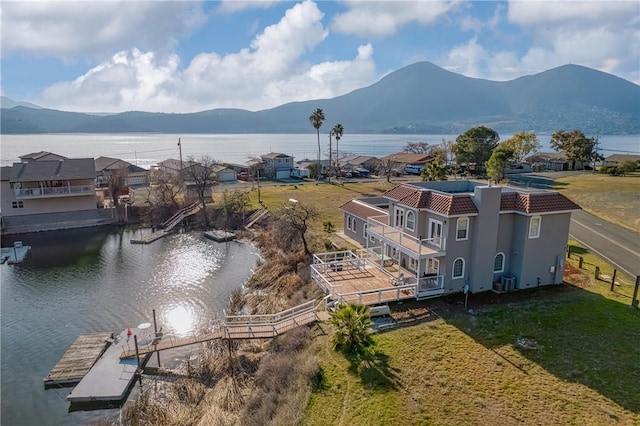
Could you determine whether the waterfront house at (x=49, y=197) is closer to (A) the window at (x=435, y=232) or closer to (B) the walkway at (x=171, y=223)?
(B) the walkway at (x=171, y=223)

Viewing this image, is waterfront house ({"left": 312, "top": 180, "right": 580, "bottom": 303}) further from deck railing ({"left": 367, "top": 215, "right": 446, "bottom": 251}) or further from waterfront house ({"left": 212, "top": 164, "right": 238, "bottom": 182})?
waterfront house ({"left": 212, "top": 164, "right": 238, "bottom": 182})

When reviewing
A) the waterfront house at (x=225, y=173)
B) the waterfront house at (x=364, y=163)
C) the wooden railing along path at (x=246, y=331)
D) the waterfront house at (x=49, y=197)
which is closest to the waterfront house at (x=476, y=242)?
the wooden railing along path at (x=246, y=331)

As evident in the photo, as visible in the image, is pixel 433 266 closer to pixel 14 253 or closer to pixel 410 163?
pixel 14 253

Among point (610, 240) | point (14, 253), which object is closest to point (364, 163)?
point (610, 240)

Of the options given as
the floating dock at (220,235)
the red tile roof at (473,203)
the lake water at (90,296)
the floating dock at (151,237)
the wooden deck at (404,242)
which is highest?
the red tile roof at (473,203)

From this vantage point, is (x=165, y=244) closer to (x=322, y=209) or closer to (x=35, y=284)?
(x=35, y=284)

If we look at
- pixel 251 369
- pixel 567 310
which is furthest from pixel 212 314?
pixel 567 310
